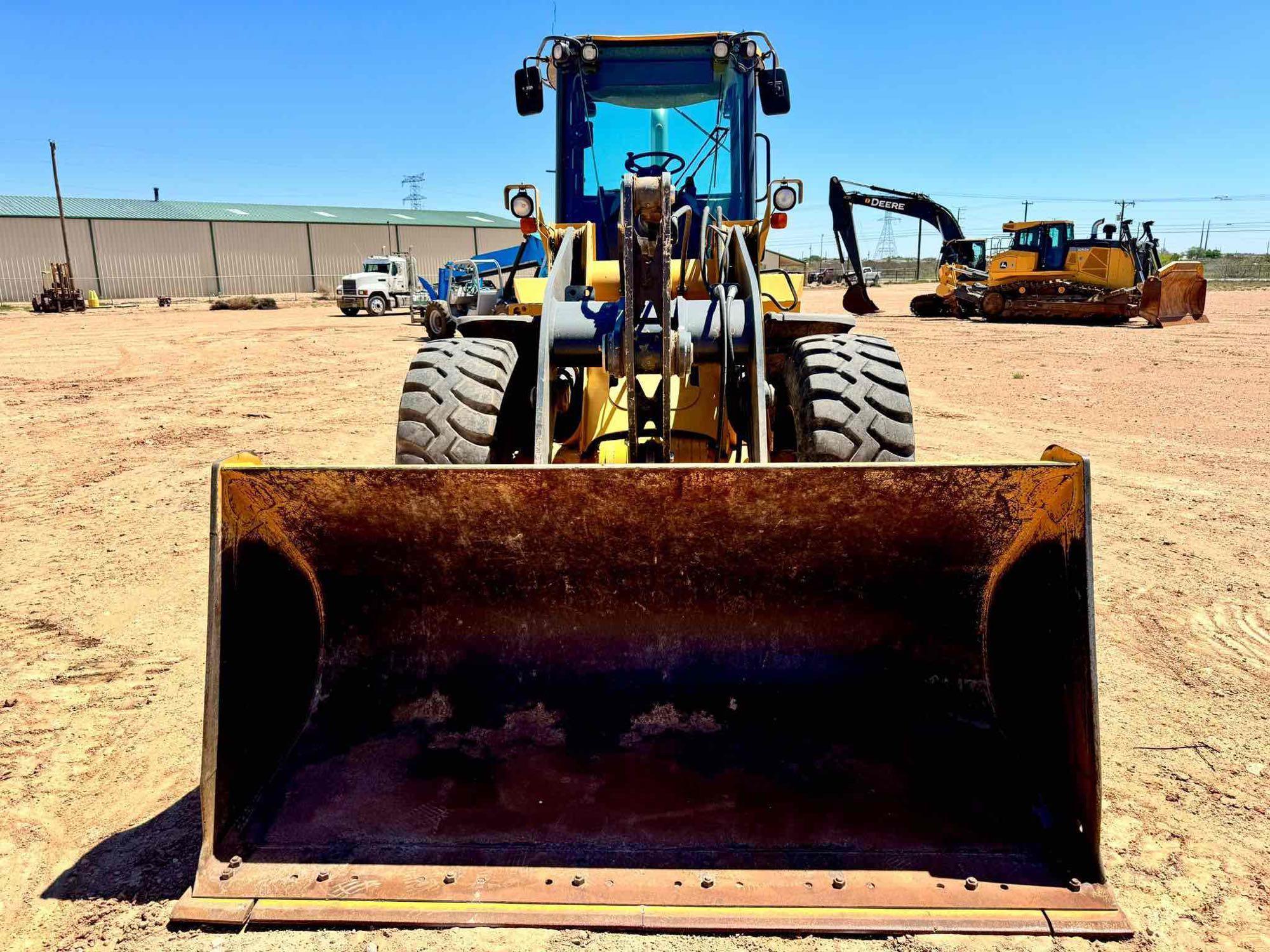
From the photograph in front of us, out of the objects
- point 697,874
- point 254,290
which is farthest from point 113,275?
point 697,874

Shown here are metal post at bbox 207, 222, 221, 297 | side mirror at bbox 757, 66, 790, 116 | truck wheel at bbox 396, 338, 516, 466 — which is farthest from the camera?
metal post at bbox 207, 222, 221, 297

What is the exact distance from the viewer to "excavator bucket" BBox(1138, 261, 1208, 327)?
2145 cm

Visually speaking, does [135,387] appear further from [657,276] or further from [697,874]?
[697,874]

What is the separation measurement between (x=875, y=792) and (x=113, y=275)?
5188 cm

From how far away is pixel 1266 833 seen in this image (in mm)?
2695

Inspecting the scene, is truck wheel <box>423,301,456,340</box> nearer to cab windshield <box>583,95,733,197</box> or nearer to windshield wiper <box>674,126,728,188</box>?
cab windshield <box>583,95,733,197</box>

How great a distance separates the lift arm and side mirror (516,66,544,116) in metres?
18.6

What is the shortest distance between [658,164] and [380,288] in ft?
95.6

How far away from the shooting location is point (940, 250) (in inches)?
1073

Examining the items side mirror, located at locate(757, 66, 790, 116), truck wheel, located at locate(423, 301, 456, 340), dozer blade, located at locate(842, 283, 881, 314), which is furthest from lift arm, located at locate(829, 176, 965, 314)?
side mirror, located at locate(757, 66, 790, 116)

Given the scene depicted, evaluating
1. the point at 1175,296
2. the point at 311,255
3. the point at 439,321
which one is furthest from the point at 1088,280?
the point at 311,255

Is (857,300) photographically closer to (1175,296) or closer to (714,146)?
(1175,296)

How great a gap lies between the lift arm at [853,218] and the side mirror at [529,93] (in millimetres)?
18630

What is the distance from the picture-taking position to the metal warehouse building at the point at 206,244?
4378cm
